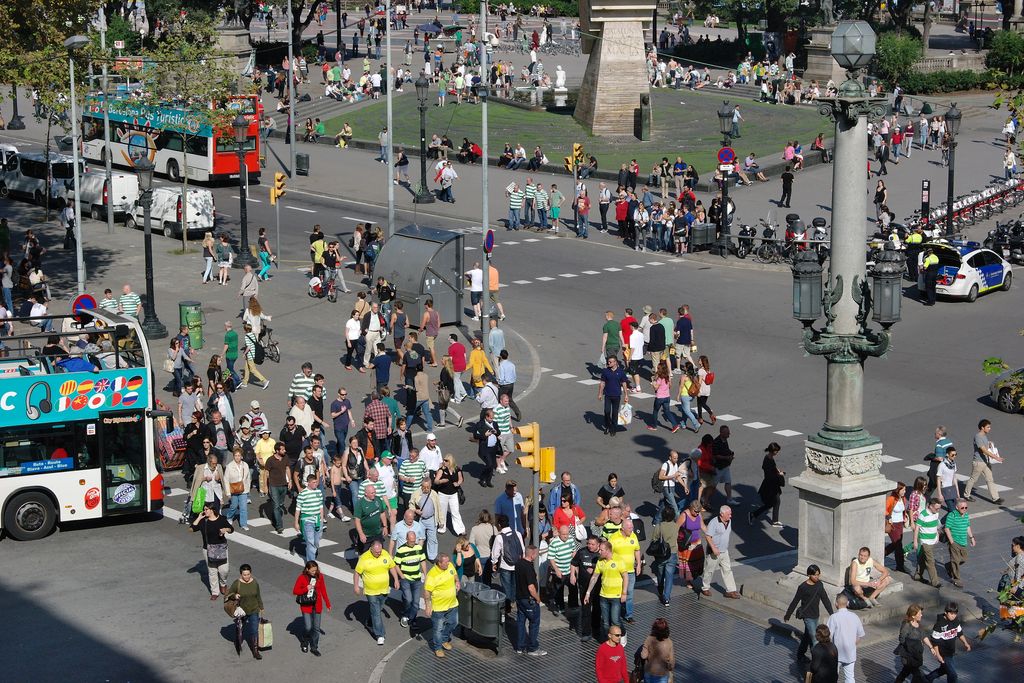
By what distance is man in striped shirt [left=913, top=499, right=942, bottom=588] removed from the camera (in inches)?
816

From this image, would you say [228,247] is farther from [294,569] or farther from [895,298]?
[895,298]

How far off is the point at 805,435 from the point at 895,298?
1035cm

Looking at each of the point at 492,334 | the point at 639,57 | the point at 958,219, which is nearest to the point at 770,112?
the point at 639,57

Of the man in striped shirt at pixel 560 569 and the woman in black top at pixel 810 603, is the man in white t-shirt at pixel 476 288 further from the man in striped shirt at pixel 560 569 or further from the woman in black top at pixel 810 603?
the woman in black top at pixel 810 603

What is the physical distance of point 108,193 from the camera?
4819cm

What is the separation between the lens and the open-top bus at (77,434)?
22.9 metres

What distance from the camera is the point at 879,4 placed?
71500 millimetres

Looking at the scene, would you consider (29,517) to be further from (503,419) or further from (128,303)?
(128,303)

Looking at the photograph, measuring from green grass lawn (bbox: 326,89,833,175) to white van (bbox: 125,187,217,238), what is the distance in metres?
16.3

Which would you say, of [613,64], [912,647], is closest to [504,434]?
[912,647]

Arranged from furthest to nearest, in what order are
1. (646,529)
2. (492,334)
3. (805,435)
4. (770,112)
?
(770,112), (492,334), (805,435), (646,529)

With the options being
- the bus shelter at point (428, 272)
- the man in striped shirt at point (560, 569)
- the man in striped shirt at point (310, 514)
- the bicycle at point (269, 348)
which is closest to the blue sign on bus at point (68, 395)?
the man in striped shirt at point (310, 514)

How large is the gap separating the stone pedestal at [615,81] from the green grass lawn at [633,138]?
74 cm

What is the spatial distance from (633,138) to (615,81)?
93.4 inches
